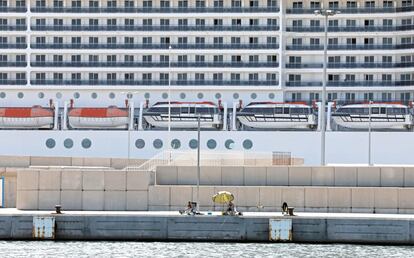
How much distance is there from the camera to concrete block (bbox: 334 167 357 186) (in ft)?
240

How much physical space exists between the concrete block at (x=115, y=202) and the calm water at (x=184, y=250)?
4973 millimetres

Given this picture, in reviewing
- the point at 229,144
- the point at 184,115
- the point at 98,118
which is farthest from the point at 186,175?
the point at 98,118

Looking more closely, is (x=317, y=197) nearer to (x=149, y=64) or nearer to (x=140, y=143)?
(x=140, y=143)

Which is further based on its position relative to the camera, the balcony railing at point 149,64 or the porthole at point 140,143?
the balcony railing at point 149,64

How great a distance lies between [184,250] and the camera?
6525 centimetres

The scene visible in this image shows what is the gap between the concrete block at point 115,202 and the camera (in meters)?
72.6

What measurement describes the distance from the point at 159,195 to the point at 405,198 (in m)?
11.5

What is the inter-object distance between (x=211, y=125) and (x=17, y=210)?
31135mm

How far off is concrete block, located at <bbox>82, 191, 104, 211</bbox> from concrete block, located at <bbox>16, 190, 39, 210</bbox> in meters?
2.21

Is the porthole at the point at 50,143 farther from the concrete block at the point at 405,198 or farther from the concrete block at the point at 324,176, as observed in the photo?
the concrete block at the point at 405,198

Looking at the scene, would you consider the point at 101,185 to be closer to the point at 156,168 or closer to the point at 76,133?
the point at 156,168

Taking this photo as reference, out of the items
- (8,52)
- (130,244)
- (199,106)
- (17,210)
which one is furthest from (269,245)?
(8,52)

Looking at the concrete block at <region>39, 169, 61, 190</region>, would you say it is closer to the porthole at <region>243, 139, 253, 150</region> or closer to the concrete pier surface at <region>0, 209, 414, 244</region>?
the concrete pier surface at <region>0, 209, 414, 244</region>

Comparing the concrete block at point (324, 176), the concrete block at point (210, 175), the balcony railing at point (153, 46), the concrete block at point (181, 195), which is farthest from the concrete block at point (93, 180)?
the balcony railing at point (153, 46)
